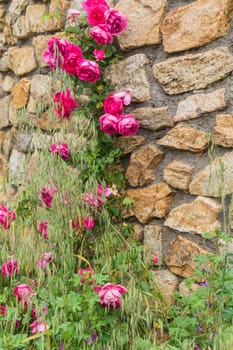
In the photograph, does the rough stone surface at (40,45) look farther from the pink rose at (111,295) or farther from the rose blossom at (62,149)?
the pink rose at (111,295)

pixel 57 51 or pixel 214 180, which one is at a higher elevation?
pixel 57 51

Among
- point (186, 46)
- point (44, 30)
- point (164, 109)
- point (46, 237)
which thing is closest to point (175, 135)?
point (164, 109)

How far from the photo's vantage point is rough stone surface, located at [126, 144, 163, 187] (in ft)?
7.32

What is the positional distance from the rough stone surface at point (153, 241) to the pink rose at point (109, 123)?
1.43 feet

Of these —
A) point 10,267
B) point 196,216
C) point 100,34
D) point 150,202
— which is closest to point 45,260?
point 10,267

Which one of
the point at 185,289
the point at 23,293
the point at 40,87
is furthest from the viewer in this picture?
the point at 40,87

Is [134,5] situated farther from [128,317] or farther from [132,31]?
[128,317]

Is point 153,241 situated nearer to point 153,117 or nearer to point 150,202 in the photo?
point 150,202

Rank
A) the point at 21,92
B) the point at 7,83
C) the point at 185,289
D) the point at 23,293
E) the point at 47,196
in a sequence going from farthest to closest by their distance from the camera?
the point at 7,83, the point at 21,92, the point at 47,196, the point at 185,289, the point at 23,293

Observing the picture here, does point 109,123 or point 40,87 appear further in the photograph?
point 40,87

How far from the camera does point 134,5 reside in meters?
2.33

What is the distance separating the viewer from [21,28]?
304 cm

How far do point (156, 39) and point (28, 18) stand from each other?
103cm

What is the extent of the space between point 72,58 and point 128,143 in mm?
436
